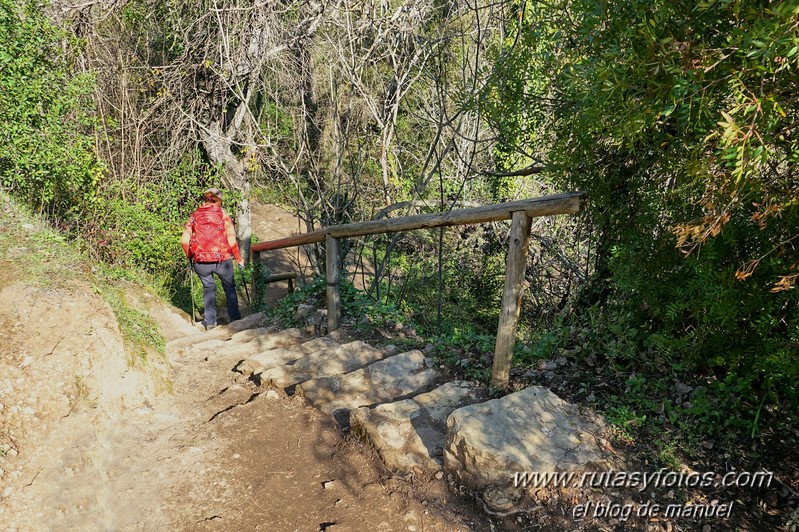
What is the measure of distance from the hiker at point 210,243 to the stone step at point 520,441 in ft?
14.9

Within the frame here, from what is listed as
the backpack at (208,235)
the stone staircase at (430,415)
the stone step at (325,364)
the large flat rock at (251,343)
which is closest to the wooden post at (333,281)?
the large flat rock at (251,343)

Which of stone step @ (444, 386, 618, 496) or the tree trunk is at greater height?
the tree trunk

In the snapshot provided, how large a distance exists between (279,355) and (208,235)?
2.48 meters

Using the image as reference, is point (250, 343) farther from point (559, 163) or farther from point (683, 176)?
point (683, 176)

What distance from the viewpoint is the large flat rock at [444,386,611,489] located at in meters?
2.68

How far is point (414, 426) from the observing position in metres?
3.19

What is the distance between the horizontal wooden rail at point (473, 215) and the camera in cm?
316

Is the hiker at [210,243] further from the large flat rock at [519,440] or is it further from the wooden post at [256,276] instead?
the large flat rock at [519,440]

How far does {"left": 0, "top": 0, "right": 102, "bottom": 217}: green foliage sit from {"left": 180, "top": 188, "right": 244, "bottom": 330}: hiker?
2158 millimetres

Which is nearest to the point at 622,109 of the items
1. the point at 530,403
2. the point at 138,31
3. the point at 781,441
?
the point at 530,403

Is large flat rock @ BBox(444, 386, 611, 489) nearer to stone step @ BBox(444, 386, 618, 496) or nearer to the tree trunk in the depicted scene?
stone step @ BBox(444, 386, 618, 496)

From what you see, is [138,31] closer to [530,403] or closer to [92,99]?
[92,99]

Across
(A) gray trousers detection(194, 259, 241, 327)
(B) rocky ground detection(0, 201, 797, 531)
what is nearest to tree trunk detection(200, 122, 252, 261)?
(A) gray trousers detection(194, 259, 241, 327)

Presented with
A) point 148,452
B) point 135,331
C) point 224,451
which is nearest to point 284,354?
point 135,331
